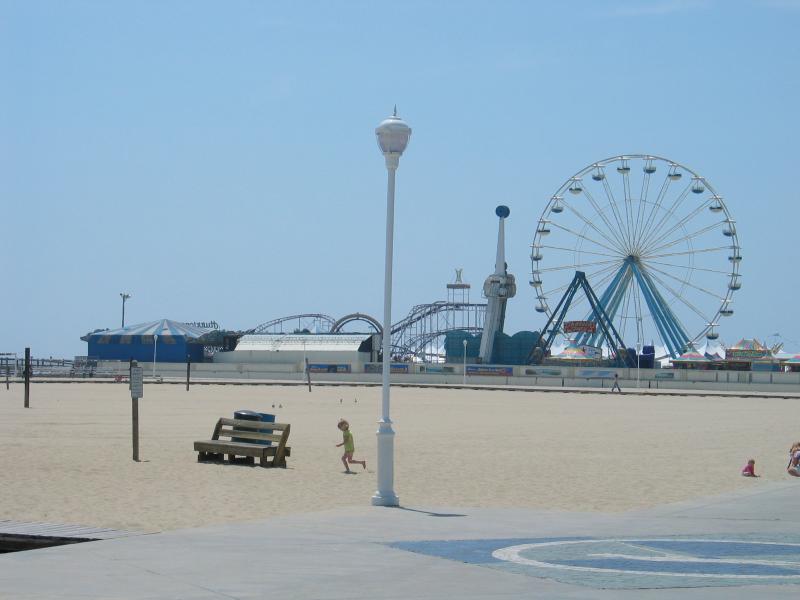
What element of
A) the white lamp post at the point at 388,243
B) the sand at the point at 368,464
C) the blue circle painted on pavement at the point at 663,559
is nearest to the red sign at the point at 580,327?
the sand at the point at 368,464

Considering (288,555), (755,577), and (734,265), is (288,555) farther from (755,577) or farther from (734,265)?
(734,265)

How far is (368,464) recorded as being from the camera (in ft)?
66.1

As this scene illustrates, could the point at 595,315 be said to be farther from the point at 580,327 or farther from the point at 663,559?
the point at 663,559

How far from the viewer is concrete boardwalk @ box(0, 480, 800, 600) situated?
26.0 ft

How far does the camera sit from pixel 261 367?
9719cm

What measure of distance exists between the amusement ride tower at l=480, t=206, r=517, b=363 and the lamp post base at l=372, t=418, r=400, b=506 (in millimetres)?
89989

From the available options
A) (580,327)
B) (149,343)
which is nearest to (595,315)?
(580,327)

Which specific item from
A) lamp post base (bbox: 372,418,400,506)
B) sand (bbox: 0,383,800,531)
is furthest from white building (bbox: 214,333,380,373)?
lamp post base (bbox: 372,418,400,506)

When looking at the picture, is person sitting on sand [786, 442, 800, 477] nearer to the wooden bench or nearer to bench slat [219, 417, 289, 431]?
the wooden bench

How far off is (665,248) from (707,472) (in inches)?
2544

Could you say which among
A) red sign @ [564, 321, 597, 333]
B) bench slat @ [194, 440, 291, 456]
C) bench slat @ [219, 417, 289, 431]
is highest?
red sign @ [564, 321, 597, 333]

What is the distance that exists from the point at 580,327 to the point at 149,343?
39417mm

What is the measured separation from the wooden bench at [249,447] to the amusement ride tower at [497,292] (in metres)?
83.8

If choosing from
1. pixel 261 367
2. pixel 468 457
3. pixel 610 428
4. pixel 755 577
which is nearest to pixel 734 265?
pixel 261 367
